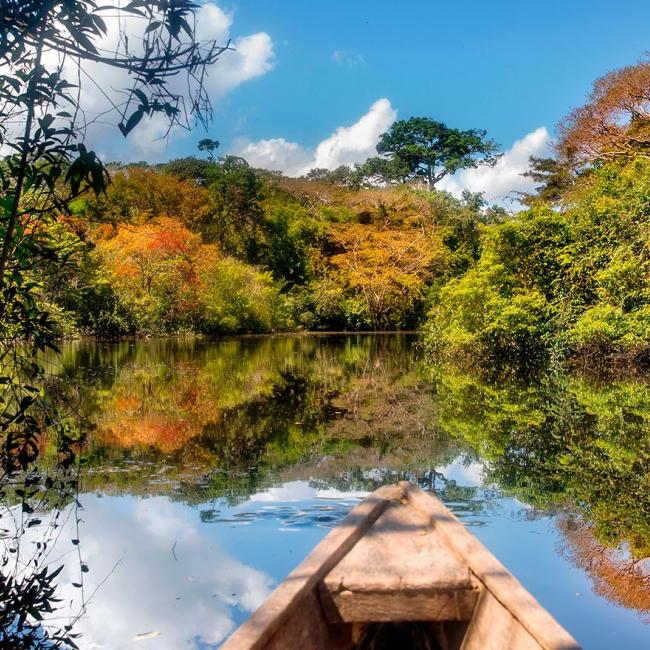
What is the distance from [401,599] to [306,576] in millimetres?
378

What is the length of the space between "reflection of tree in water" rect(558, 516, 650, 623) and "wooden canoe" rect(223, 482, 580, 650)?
1.28m

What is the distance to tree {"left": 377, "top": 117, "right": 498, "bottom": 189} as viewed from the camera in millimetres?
34594

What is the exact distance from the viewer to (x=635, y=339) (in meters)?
12.2

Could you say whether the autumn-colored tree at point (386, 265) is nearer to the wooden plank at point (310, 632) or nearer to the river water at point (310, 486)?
the river water at point (310, 486)

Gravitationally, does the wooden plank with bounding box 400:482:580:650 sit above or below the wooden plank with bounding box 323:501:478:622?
above

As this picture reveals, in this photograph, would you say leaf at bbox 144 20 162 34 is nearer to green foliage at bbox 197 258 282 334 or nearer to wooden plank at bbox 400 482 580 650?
wooden plank at bbox 400 482 580 650

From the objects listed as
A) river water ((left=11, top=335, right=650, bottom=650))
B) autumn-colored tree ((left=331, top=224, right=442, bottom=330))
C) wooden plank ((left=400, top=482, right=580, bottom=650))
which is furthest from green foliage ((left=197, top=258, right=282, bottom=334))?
wooden plank ((left=400, top=482, right=580, bottom=650))

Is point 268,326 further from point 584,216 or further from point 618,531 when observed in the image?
point 618,531

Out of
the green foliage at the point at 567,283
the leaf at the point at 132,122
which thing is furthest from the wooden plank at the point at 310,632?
the green foliage at the point at 567,283

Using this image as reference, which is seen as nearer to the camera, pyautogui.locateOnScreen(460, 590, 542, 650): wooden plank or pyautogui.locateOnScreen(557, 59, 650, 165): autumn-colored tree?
pyautogui.locateOnScreen(460, 590, 542, 650): wooden plank

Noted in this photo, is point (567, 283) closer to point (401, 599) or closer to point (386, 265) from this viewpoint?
point (386, 265)

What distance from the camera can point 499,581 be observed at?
2301 millimetres

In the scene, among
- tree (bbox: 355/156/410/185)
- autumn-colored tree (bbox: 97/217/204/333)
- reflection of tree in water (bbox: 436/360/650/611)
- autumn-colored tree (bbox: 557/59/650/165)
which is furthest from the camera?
tree (bbox: 355/156/410/185)

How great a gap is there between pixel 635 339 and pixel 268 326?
15.4 metres
